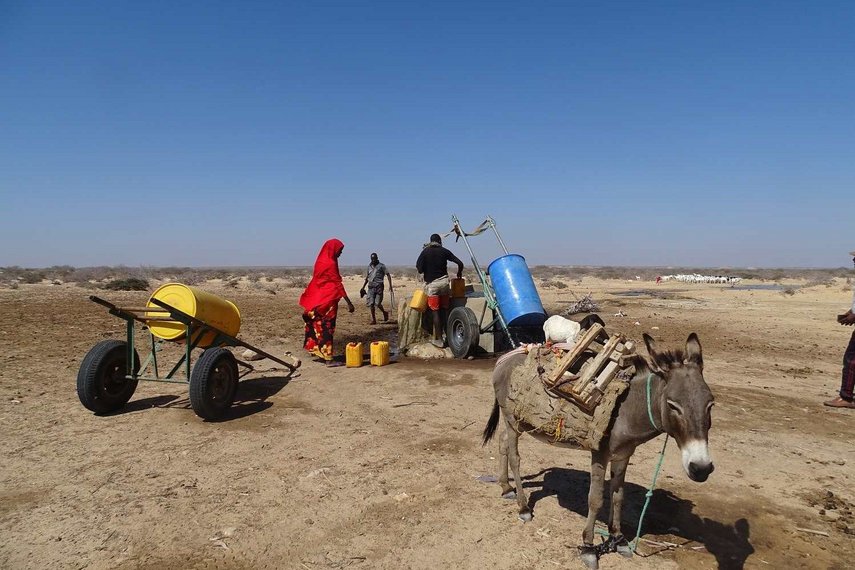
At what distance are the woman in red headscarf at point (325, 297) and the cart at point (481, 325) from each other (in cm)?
285

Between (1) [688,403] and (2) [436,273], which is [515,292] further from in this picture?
(1) [688,403]

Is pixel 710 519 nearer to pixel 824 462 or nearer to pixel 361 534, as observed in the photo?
pixel 824 462

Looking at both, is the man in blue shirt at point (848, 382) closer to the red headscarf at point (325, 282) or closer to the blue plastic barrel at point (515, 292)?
the blue plastic barrel at point (515, 292)

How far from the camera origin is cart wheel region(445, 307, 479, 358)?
10.6 meters

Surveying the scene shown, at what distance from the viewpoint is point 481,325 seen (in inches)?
426

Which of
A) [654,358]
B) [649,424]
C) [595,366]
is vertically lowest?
[649,424]

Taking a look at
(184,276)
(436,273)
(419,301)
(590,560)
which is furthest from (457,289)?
(184,276)

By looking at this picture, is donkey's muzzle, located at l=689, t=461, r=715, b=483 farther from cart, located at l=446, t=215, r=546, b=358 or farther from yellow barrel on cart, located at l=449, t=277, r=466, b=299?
yellow barrel on cart, located at l=449, t=277, r=466, b=299

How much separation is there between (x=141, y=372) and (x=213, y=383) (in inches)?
52.2

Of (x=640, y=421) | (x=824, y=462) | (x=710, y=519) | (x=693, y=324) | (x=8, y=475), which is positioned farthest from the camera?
(x=693, y=324)

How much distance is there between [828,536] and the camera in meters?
4.10

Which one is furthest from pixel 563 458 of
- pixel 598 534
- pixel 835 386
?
pixel 835 386

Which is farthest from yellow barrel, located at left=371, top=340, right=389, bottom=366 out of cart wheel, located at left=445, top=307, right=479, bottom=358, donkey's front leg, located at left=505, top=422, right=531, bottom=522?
donkey's front leg, located at left=505, top=422, right=531, bottom=522

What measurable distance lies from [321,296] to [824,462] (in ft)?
29.8
